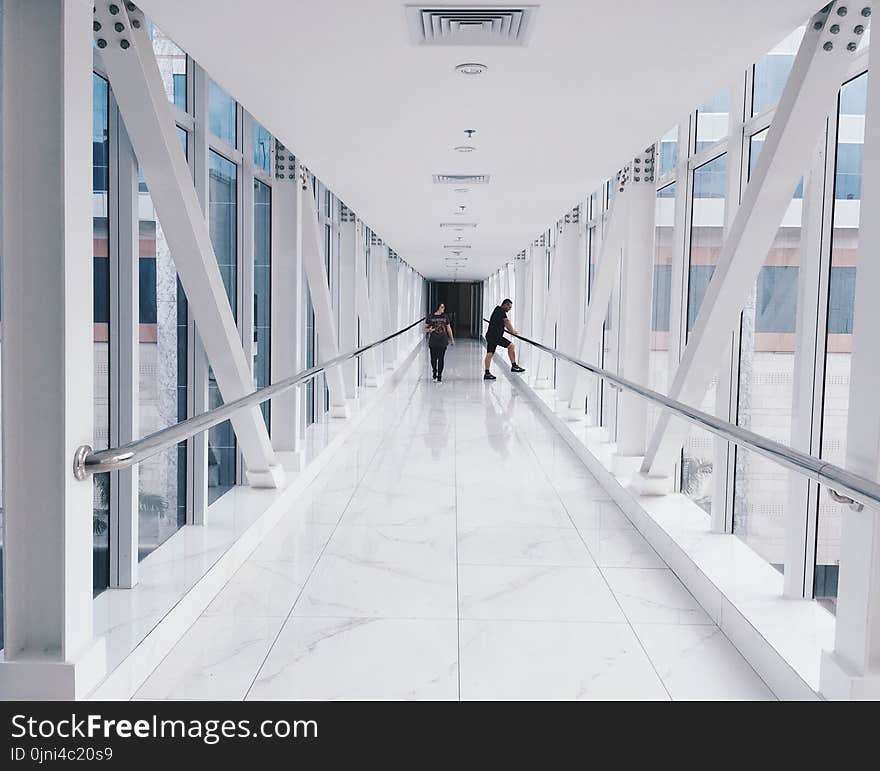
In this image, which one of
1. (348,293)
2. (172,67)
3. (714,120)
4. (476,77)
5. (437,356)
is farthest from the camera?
(437,356)

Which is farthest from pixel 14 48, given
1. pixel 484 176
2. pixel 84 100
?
pixel 484 176

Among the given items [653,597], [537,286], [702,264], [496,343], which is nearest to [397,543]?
[653,597]

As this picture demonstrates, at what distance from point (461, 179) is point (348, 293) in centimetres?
466

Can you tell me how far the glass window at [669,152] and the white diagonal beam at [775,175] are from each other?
8.53 ft

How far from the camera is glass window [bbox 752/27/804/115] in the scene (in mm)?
4875

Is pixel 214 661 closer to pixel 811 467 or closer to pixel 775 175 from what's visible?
pixel 811 467

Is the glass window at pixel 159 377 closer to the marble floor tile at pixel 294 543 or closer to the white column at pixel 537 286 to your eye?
the marble floor tile at pixel 294 543

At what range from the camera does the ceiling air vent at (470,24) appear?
Answer: 3.60m

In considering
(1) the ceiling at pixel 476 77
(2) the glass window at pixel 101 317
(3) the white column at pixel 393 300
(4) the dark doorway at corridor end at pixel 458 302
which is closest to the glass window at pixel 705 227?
(1) the ceiling at pixel 476 77

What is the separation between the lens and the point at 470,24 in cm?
377

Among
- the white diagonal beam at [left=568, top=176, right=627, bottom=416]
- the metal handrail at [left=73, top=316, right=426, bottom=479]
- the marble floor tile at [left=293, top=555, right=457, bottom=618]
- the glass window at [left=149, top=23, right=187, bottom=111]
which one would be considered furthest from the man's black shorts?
the metal handrail at [left=73, top=316, right=426, bottom=479]

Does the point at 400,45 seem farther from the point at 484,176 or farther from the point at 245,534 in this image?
the point at 484,176
